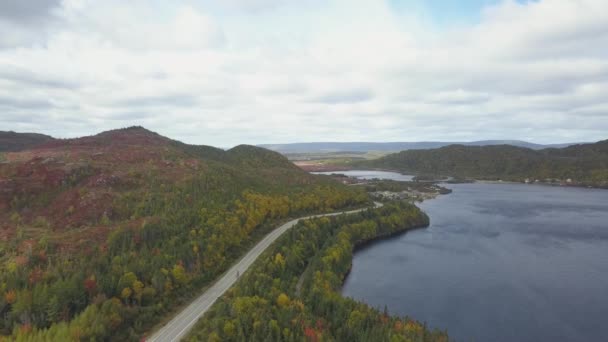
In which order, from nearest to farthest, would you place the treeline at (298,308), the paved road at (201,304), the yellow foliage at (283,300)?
1. the treeline at (298,308)
2. the paved road at (201,304)
3. the yellow foliage at (283,300)

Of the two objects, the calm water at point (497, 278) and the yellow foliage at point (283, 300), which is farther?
the calm water at point (497, 278)

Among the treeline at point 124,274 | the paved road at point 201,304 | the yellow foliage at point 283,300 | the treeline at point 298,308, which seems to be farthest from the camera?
the yellow foliage at point 283,300

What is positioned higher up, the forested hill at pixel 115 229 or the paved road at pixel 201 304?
the forested hill at pixel 115 229

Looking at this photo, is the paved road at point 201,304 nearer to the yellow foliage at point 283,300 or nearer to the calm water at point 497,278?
the yellow foliage at point 283,300

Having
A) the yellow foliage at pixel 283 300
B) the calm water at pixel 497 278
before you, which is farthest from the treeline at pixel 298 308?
the calm water at pixel 497 278

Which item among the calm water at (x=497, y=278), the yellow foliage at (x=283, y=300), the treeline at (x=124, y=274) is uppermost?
the treeline at (x=124, y=274)

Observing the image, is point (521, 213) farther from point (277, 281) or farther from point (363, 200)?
point (277, 281)

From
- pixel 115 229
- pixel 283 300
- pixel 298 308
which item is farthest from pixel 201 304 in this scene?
pixel 115 229

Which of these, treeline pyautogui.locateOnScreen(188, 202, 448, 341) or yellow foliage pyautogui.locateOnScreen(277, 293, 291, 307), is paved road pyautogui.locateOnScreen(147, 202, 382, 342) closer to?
treeline pyautogui.locateOnScreen(188, 202, 448, 341)
